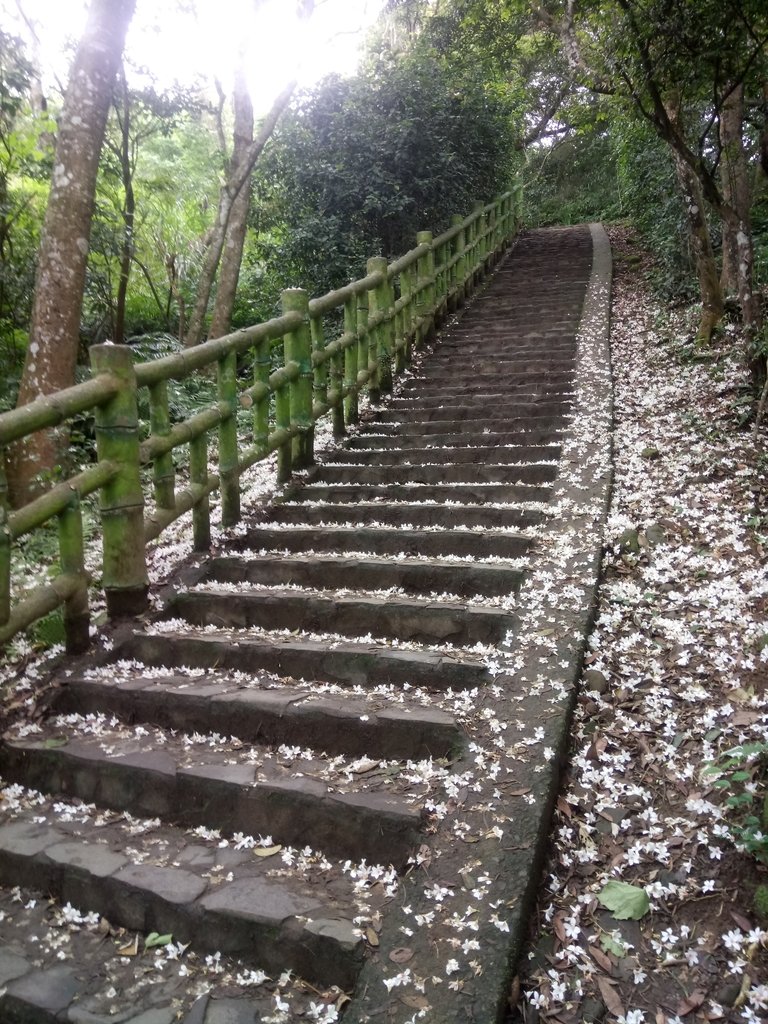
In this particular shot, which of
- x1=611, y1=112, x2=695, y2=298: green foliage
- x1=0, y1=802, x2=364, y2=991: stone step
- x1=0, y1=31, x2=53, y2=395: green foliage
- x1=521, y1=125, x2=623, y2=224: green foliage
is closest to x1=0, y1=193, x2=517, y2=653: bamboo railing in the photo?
x1=0, y1=802, x2=364, y2=991: stone step

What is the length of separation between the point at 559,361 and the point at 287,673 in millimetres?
5371

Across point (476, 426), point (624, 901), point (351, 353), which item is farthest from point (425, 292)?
point (624, 901)

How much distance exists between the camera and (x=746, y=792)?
7.55ft

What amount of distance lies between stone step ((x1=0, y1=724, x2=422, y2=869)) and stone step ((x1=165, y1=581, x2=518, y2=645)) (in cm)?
86

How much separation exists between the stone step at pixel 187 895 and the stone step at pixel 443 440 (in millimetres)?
3704

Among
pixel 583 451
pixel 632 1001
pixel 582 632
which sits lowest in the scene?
pixel 632 1001

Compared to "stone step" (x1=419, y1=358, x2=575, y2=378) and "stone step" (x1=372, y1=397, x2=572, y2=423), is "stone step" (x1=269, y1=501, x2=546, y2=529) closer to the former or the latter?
"stone step" (x1=372, y1=397, x2=572, y2=423)

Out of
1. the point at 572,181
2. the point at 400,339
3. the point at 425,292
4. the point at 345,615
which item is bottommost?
the point at 345,615

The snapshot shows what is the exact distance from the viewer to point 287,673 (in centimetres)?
327

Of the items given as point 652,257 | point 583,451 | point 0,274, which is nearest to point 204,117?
point 652,257

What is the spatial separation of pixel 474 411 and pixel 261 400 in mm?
2360

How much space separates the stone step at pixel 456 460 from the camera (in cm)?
473

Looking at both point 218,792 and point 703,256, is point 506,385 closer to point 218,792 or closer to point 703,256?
point 703,256

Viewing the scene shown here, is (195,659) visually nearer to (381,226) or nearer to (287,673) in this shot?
(287,673)
